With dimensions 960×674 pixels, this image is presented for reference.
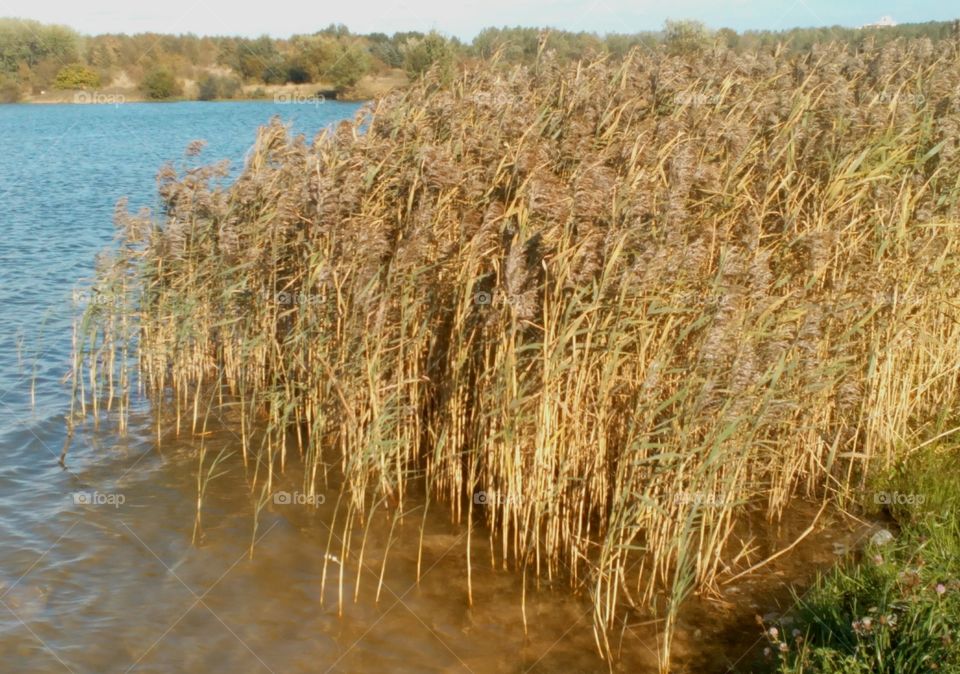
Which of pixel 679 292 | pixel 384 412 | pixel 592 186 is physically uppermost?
pixel 592 186

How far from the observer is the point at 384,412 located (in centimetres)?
535

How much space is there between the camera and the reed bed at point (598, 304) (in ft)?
16.4

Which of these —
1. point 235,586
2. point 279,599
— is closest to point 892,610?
point 279,599

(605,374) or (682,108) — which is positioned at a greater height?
(682,108)

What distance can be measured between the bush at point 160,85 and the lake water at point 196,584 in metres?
37.4

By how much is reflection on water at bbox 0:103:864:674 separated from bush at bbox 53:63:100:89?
A: 3750cm

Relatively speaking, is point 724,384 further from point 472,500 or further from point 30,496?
point 30,496

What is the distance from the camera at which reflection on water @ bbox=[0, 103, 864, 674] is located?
16.3 feet

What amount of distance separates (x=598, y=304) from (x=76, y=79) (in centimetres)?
4237

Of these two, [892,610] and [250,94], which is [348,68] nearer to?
[250,94]

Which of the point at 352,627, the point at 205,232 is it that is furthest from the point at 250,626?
the point at 205,232

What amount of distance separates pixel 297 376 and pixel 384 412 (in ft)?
6.00

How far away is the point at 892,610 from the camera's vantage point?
404cm

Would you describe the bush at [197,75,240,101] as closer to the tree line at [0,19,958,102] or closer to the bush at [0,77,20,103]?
the tree line at [0,19,958,102]
